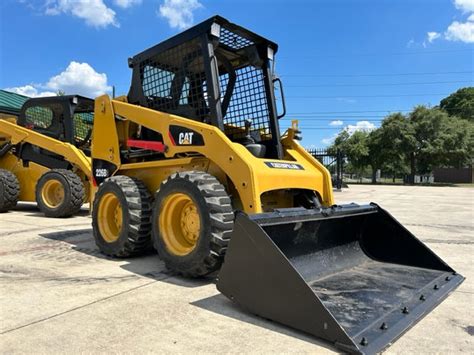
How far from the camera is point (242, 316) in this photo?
10.1 ft

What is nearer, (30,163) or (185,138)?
(185,138)

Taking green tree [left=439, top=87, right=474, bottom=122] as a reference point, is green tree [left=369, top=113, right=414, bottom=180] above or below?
below

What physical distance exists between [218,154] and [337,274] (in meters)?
1.67

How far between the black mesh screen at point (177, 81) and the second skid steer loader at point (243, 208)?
2 cm

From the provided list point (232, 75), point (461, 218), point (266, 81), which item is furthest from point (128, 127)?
point (461, 218)

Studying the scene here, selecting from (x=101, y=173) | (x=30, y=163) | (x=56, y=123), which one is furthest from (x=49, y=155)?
(x=101, y=173)

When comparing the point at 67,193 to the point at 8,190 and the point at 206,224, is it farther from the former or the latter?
the point at 206,224

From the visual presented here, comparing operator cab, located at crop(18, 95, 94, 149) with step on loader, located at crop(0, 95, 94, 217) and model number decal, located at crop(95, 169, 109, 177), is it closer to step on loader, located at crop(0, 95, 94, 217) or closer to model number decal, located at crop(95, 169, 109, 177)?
step on loader, located at crop(0, 95, 94, 217)

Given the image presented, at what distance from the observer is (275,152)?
205 inches

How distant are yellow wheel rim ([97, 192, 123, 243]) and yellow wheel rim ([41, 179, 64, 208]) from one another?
423cm

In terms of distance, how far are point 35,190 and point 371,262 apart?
7.87 meters

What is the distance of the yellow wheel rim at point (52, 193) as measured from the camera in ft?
29.8

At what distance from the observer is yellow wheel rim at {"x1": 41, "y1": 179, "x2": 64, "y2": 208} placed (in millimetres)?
9078

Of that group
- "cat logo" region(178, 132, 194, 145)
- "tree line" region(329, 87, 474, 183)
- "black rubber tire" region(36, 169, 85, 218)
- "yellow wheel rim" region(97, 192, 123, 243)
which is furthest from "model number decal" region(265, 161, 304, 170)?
"tree line" region(329, 87, 474, 183)
